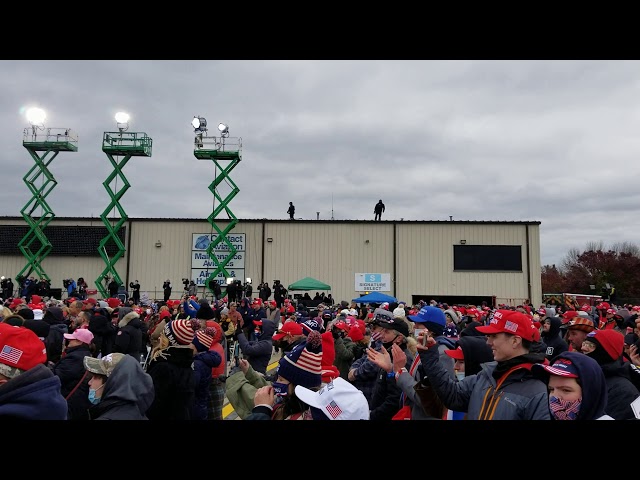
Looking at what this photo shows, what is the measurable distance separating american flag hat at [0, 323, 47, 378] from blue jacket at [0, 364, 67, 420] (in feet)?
1.31

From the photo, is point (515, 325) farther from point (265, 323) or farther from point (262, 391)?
point (265, 323)

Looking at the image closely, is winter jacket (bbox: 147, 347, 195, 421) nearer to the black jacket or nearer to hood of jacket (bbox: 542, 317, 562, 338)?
the black jacket

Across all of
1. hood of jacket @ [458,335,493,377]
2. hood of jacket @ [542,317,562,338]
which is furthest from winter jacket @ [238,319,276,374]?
hood of jacket @ [542,317,562,338]

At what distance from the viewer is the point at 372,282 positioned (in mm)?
34000

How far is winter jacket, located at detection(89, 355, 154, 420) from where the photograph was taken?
319 centimetres

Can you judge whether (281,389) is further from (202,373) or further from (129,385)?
(202,373)

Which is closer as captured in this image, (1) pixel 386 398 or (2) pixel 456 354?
(1) pixel 386 398

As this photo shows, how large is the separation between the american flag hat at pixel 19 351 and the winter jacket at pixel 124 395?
48cm

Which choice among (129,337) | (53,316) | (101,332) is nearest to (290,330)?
(129,337)

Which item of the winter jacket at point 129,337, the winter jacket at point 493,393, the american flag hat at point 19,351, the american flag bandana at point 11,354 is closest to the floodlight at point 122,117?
the winter jacket at point 129,337

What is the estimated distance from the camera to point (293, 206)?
120 ft

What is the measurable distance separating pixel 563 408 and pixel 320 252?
104 feet

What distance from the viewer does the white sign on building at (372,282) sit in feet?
111
